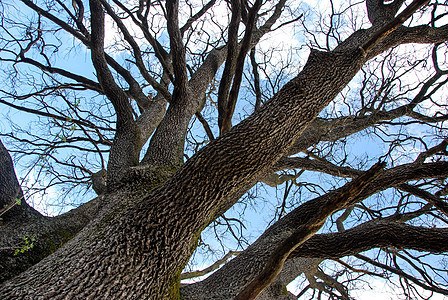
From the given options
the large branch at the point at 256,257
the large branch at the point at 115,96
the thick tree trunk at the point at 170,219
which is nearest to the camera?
the thick tree trunk at the point at 170,219

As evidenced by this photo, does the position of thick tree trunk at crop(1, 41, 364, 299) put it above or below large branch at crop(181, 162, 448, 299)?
above

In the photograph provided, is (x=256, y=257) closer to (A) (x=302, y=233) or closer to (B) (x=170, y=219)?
(A) (x=302, y=233)

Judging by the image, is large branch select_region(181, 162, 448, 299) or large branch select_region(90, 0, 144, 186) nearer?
large branch select_region(181, 162, 448, 299)

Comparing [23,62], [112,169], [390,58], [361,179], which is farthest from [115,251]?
[390,58]

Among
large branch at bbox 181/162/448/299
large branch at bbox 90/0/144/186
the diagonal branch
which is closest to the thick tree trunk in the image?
large branch at bbox 181/162/448/299

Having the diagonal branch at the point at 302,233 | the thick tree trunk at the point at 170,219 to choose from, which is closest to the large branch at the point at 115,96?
the thick tree trunk at the point at 170,219

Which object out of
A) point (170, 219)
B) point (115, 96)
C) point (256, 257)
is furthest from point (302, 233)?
point (115, 96)

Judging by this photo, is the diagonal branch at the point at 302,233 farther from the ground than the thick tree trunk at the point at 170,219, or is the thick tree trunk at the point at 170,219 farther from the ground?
the thick tree trunk at the point at 170,219

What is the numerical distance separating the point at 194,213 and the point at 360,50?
199 cm

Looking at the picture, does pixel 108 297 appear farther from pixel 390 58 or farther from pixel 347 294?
pixel 390 58

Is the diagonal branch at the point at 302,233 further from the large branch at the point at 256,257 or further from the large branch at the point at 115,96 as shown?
the large branch at the point at 115,96

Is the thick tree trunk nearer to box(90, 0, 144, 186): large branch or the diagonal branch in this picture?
the diagonal branch

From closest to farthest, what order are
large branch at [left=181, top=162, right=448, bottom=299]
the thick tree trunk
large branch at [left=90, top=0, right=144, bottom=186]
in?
1. the thick tree trunk
2. large branch at [left=181, top=162, right=448, bottom=299]
3. large branch at [left=90, top=0, right=144, bottom=186]

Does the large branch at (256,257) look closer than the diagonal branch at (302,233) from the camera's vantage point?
No
